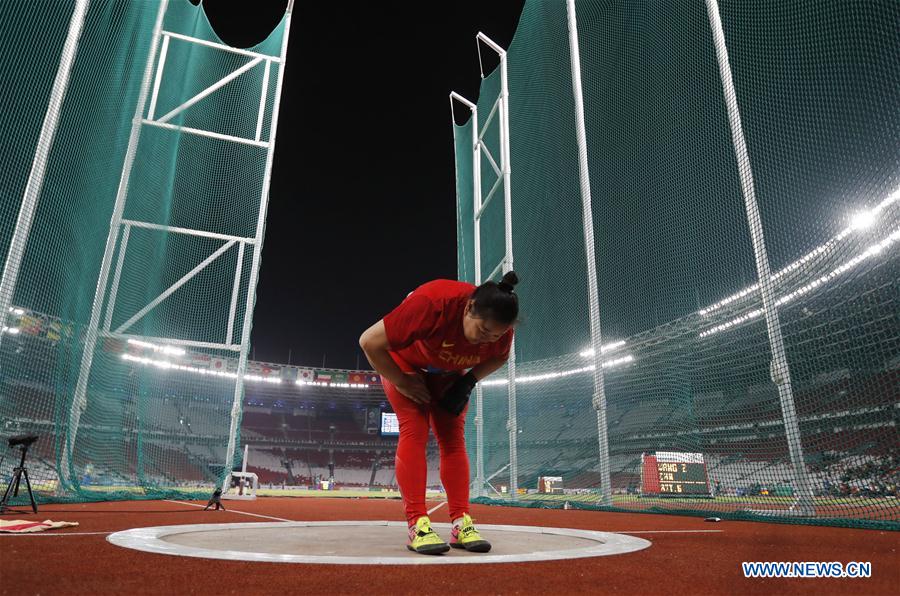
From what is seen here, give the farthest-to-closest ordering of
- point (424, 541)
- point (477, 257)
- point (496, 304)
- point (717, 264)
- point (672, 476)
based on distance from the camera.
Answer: point (477, 257), point (672, 476), point (717, 264), point (424, 541), point (496, 304)

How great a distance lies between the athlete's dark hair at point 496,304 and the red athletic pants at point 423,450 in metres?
0.57

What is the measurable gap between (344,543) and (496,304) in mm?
1083

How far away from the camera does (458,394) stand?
1944mm

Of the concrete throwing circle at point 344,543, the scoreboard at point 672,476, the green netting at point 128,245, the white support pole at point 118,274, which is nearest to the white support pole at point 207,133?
the green netting at point 128,245

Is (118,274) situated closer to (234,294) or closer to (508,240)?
(234,294)

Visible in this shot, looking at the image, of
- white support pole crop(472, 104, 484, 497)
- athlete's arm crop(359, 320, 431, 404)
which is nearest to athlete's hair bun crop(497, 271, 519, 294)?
athlete's arm crop(359, 320, 431, 404)

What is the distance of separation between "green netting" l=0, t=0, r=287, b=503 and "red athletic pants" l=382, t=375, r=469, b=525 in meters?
2.99

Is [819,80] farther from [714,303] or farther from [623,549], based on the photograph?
[623,549]

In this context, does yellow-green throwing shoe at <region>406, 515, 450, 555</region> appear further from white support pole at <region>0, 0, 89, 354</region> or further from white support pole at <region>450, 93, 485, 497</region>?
white support pole at <region>450, 93, 485, 497</region>

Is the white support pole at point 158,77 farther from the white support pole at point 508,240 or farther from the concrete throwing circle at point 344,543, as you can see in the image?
the concrete throwing circle at point 344,543

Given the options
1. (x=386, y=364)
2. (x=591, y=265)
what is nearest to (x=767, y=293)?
(x=591, y=265)

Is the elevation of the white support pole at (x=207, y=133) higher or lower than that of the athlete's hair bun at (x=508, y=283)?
higher

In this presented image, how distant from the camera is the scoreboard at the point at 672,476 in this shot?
14.4ft

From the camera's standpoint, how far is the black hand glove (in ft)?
6.36
